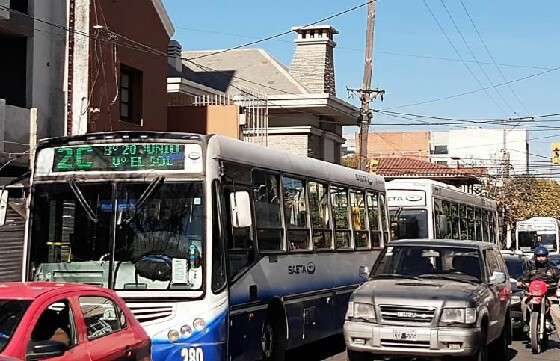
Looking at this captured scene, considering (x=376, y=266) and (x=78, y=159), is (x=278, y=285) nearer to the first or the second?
(x=376, y=266)

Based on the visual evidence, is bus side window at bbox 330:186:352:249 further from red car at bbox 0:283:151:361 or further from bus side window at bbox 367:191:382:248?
red car at bbox 0:283:151:361

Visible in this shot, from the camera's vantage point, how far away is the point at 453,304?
11594mm

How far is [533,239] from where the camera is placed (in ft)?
166

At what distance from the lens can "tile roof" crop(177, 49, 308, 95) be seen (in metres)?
34.2

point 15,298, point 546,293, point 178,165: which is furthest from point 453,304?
point 15,298

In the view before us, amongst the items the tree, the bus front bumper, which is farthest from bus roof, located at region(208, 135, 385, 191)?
the tree

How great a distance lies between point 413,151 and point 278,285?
339 ft

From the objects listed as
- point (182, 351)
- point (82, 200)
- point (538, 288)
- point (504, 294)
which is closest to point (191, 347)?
point (182, 351)

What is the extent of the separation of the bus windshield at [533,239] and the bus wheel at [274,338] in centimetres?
3984

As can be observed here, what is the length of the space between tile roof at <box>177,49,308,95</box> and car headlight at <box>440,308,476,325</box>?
71.4ft

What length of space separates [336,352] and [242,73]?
22523mm

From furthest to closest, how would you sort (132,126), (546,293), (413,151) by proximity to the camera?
(413,151)
(132,126)
(546,293)

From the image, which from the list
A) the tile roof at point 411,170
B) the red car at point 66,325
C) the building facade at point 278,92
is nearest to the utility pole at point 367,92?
the building facade at point 278,92

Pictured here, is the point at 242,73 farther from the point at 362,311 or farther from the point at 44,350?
the point at 44,350
